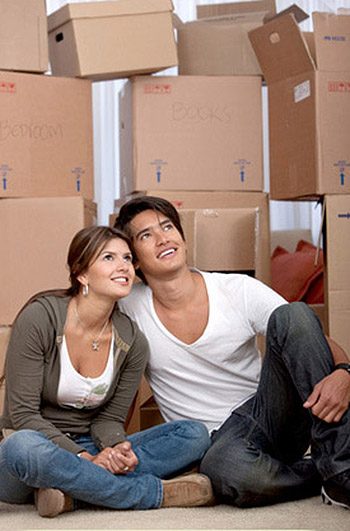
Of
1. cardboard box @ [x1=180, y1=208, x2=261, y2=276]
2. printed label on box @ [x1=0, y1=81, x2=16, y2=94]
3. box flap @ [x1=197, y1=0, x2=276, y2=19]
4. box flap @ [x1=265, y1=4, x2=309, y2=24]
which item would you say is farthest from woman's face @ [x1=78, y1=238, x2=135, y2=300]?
box flap @ [x1=197, y1=0, x2=276, y2=19]

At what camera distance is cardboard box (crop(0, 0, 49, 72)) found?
253 cm

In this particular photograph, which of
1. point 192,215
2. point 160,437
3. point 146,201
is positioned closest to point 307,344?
point 160,437

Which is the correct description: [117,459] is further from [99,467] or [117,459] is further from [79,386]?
[79,386]

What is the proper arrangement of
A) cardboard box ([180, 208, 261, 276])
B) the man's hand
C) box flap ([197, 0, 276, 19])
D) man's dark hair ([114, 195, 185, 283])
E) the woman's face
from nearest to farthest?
the man's hand
the woman's face
man's dark hair ([114, 195, 185, 283])
cardboard box ([180, 208, 261, 276])
box flap ([197, 0, 276, 19])

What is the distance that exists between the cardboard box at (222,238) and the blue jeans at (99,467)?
64 centimetres

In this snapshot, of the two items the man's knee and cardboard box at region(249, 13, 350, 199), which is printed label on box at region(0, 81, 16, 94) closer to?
cardboard box at region(249, 13, 350, 199)

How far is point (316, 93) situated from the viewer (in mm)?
2506

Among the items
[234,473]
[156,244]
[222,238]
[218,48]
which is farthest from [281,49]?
[234,473]

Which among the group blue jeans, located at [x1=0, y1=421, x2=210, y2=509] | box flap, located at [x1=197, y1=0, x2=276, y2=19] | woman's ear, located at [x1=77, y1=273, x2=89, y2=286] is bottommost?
blue jeans, located at [x1=0, y1=421, x2=210, y2=509]

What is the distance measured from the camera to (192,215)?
7.75ft

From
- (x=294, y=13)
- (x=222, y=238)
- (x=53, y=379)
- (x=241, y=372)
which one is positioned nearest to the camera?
(x=53, y=379)

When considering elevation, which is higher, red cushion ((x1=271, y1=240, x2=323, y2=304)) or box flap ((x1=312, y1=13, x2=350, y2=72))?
box flap ((x1=312, y1=13, x2=350, y2=72))

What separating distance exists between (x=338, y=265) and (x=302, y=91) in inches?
19.2

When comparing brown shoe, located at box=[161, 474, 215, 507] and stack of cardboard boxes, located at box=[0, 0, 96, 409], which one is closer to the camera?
brown shoe, located at box=[161, 474, 215, 507]
